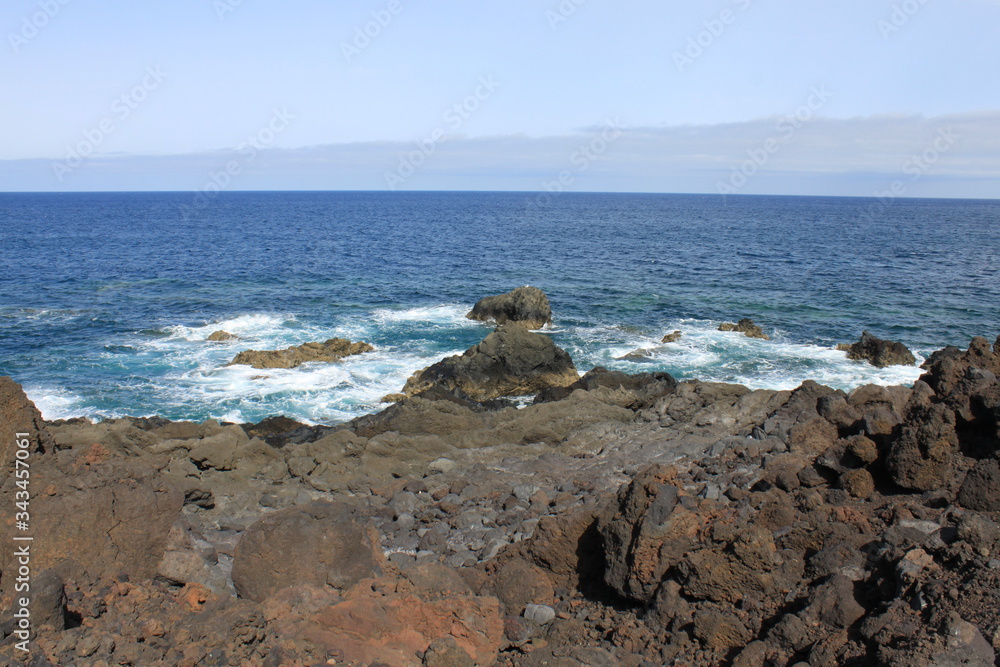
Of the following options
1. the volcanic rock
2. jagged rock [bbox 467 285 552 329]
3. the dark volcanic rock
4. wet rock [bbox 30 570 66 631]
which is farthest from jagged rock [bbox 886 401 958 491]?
jagged rock [bbox 467 285 552 329]

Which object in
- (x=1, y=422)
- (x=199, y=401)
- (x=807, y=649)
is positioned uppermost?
(x=1, y=422)

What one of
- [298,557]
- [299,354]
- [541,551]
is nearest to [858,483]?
[541,551]

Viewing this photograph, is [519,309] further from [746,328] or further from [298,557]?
[298,557]

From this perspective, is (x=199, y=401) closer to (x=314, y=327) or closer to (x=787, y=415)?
(x=314, y=327)

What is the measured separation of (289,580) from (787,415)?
10213 millimetres

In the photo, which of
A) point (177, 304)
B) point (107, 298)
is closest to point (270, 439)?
point (177, 304)

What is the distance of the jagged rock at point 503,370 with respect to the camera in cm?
2705

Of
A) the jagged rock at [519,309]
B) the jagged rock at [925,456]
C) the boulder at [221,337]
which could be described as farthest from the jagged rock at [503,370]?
the jagged rock at [925,456]

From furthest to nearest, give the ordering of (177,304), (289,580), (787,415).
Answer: (177,304), (787,415), (289,580)

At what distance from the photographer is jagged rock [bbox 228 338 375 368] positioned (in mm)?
30188

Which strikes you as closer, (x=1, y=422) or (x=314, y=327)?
(x=1, y=422)

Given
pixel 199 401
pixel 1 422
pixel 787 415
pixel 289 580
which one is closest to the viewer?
pixel 289 580

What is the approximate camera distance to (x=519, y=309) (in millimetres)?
39125

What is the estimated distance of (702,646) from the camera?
24.3 ft
